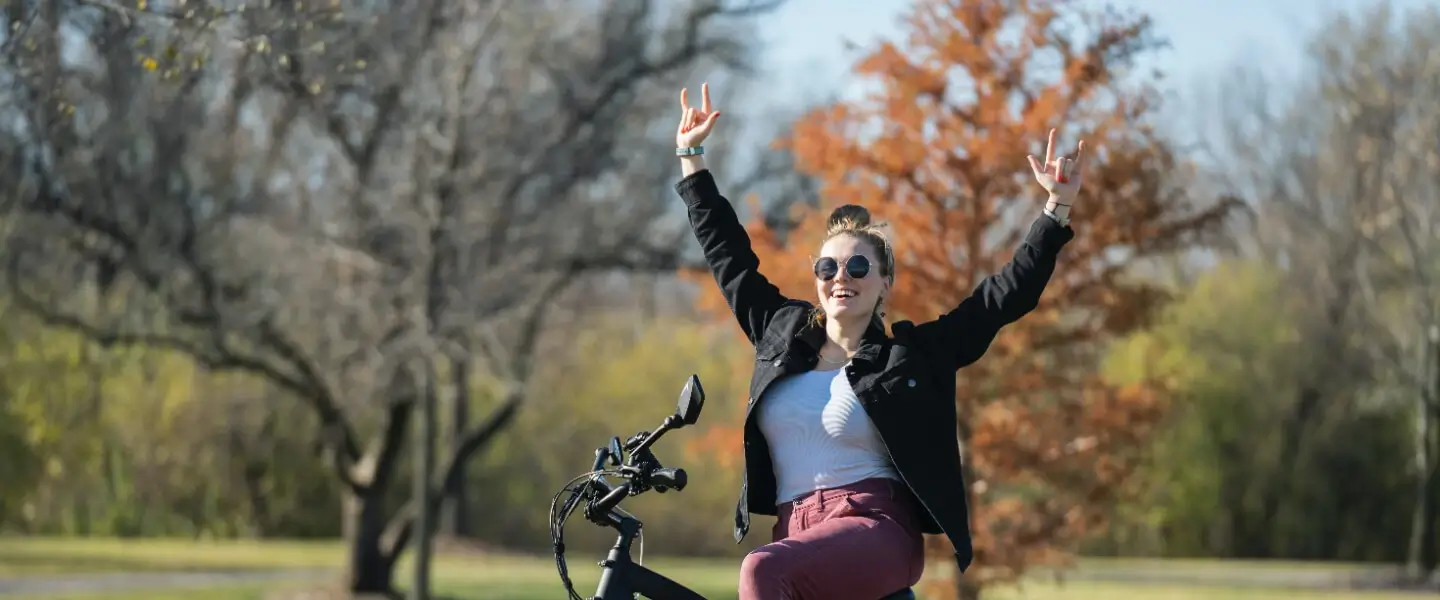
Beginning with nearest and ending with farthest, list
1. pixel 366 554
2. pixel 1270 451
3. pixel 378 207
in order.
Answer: pixel 378 207 → pixel 366 554 → pixel 1270 451

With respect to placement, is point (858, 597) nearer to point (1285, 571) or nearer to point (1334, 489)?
point (1285, 571)

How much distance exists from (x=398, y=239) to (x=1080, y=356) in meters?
7.74

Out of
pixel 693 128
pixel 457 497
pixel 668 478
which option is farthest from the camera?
pixel 457 497

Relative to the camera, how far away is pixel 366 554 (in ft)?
62.4

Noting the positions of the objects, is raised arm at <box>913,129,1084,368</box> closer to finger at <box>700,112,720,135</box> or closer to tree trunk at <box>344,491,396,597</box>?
finger at <box>700,112,720,135</box>

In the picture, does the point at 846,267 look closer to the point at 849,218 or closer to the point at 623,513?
the point at 849,218

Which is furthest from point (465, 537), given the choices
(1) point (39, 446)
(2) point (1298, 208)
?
(2) point (1298, 208)

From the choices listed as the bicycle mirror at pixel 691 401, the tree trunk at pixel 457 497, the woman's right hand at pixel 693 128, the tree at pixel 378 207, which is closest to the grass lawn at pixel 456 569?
the tree trunk at pixel 457 497

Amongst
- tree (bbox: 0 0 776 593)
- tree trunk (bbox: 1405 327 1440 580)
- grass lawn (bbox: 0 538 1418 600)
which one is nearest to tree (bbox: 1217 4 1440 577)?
tree trunk (bbox: 1405 327 1440 580)

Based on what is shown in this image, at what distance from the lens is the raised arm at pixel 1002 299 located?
14.1 feet

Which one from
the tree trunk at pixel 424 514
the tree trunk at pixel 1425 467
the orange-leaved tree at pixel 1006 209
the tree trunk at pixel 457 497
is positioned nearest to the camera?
the orange-leaved tree at pixel 1006 209

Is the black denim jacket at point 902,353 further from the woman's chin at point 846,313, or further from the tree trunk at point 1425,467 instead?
the tree trunk at point 1425,467

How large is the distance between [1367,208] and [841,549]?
27118 millimetres

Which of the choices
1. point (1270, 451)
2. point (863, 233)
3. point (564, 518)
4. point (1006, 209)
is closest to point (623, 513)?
point (564, 518)
